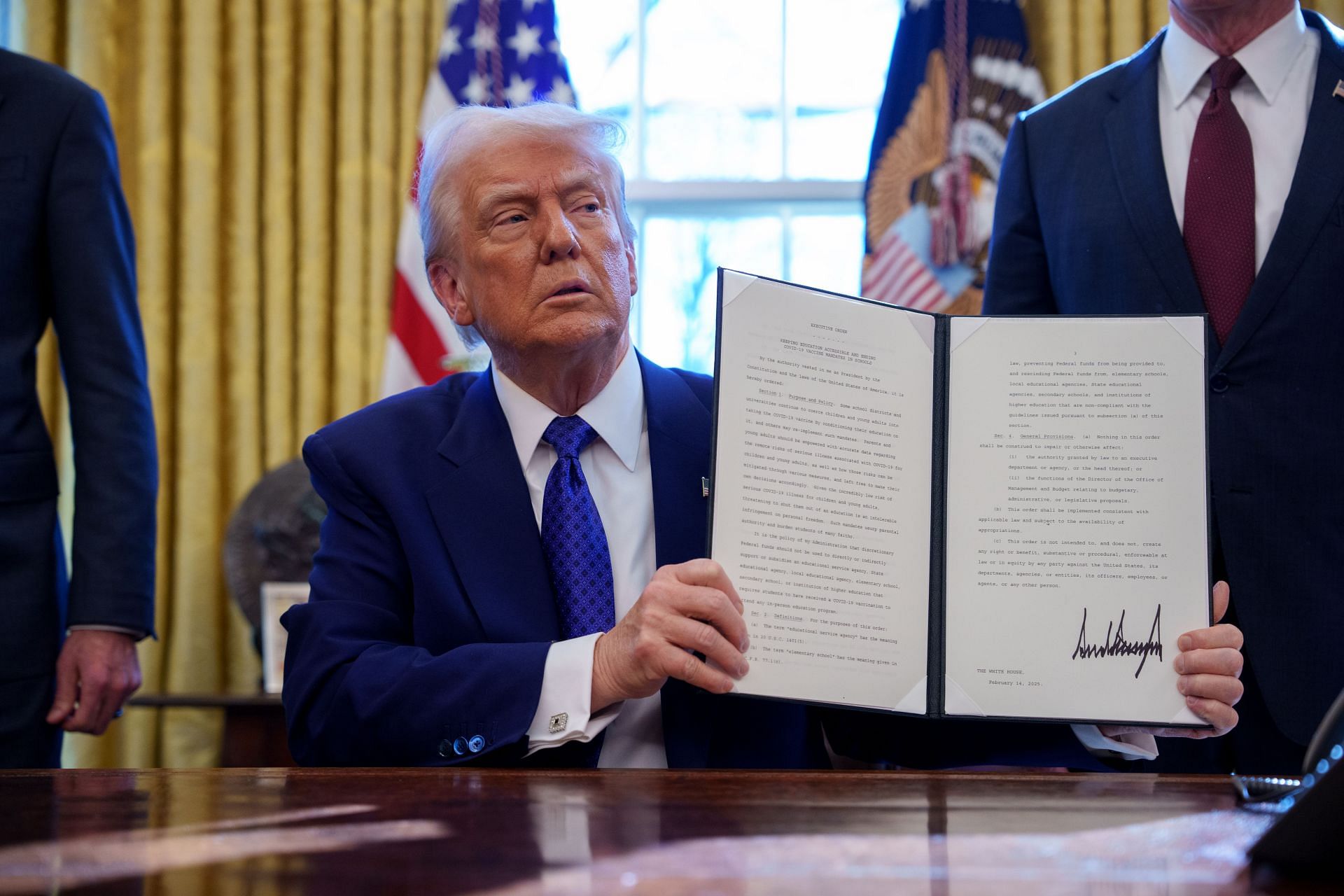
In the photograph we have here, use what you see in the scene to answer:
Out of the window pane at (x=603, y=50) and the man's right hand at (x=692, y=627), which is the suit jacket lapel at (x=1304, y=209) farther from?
the window pane at (x=603, y=50)

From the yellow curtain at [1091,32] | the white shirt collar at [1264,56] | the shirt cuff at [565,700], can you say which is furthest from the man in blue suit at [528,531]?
the yellow curtain at [1091,32]

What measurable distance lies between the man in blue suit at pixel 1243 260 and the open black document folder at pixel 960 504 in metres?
0.28

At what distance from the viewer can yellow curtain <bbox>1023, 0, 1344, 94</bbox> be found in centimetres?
378

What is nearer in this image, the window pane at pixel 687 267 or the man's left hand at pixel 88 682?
the man's left hand at pixel 88 682

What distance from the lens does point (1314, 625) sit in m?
1.68

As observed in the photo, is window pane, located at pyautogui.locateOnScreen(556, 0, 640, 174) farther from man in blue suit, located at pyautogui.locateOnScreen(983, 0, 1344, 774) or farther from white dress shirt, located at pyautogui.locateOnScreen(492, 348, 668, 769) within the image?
white dress shirt, located at pyautogui.locateOnScreen(492, 348, 668, 769)

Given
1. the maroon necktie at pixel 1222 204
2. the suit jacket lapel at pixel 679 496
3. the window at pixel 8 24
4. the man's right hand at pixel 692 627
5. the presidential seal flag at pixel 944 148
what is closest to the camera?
the man's right hand at pixel 692 627

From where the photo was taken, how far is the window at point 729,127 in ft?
13.6

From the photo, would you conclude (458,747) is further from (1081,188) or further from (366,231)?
(366,231)

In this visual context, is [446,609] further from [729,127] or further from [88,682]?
[729,127]

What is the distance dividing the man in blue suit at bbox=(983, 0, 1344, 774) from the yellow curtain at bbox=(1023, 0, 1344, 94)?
1.89m

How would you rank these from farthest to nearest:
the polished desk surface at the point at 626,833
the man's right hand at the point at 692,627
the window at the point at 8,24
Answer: the window at the point at 8,24
the man's right hand at the point at 692,627
the polished desk surface at the point at 626,833

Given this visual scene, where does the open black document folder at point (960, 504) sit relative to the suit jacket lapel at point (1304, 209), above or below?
below

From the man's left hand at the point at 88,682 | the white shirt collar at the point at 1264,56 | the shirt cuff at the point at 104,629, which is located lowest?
the man's left hand at the point at 88,682
